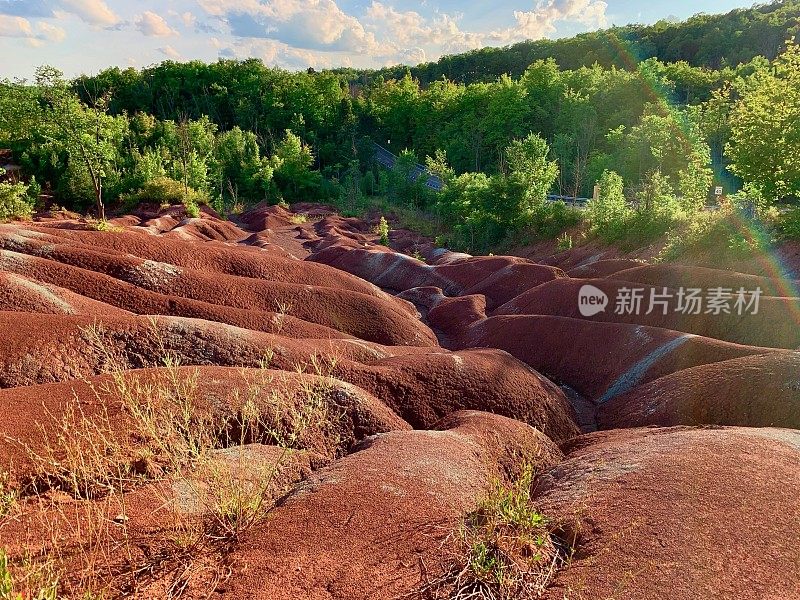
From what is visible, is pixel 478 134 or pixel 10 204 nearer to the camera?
pixel 10 204

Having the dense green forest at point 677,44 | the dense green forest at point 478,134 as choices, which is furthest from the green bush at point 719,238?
the dense green forest at point 677,44

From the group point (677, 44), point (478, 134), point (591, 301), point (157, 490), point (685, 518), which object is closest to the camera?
point (685, 518)

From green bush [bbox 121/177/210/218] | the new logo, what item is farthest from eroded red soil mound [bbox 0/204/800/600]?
green bush [bbox 121/177/210/218]

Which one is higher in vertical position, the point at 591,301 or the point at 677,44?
the point at 677,44

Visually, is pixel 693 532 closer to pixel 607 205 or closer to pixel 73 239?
pixel 73 239

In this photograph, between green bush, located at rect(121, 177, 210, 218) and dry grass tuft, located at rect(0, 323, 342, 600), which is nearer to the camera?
dry grass tuft, located at rect(0, 323, 342, 600)

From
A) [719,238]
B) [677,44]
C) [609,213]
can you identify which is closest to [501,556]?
[719,238]

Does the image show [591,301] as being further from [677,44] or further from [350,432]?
[677,44]

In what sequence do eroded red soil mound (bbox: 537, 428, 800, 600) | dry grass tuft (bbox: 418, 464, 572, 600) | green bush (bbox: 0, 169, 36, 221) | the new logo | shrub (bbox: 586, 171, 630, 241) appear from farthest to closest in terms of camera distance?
shrub (bbox: 586, 171, 630, 241) → green bush (bbox: 0, 169, 36, 221) → the new logo → eroded red soil mound (bbox: 537, 428, 800, 600) → dry grass tuft (bbox: 418, 464, 572, 600)

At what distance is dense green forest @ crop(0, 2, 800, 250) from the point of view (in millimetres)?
30016

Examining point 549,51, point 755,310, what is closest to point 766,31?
point 549,51

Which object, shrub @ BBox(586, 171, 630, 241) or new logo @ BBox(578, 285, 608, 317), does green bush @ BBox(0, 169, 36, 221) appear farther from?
shrub @ BBox(586, 171, 630, 241)

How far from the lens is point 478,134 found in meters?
66.1

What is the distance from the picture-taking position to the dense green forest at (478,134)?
30.0m
